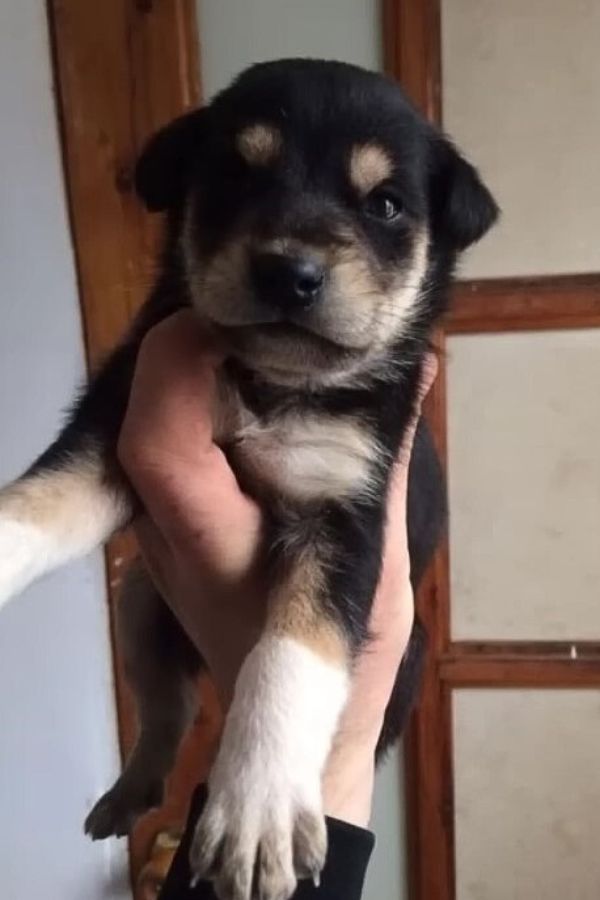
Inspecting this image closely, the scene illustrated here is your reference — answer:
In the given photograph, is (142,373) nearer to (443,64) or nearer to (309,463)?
(309,463)

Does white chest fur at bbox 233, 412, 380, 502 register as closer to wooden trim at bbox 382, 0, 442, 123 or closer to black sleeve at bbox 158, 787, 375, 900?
black sleeve at bbox 158, 787, 375, 900

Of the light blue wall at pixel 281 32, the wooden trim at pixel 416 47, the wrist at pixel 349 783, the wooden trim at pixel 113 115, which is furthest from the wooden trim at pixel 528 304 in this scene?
the wrist at pixel 349 783

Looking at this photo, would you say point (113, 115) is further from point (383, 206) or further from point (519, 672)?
point (519, 672)

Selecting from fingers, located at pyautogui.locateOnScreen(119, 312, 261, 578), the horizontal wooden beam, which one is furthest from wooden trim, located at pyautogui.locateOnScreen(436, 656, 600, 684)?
fingers, located at pyautogui.locateOnScreen(119, 312, 261, 578)

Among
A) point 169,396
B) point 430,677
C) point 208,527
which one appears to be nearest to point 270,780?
point 208,527

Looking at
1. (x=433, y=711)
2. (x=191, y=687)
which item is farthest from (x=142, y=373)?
(x=433, y=711)
